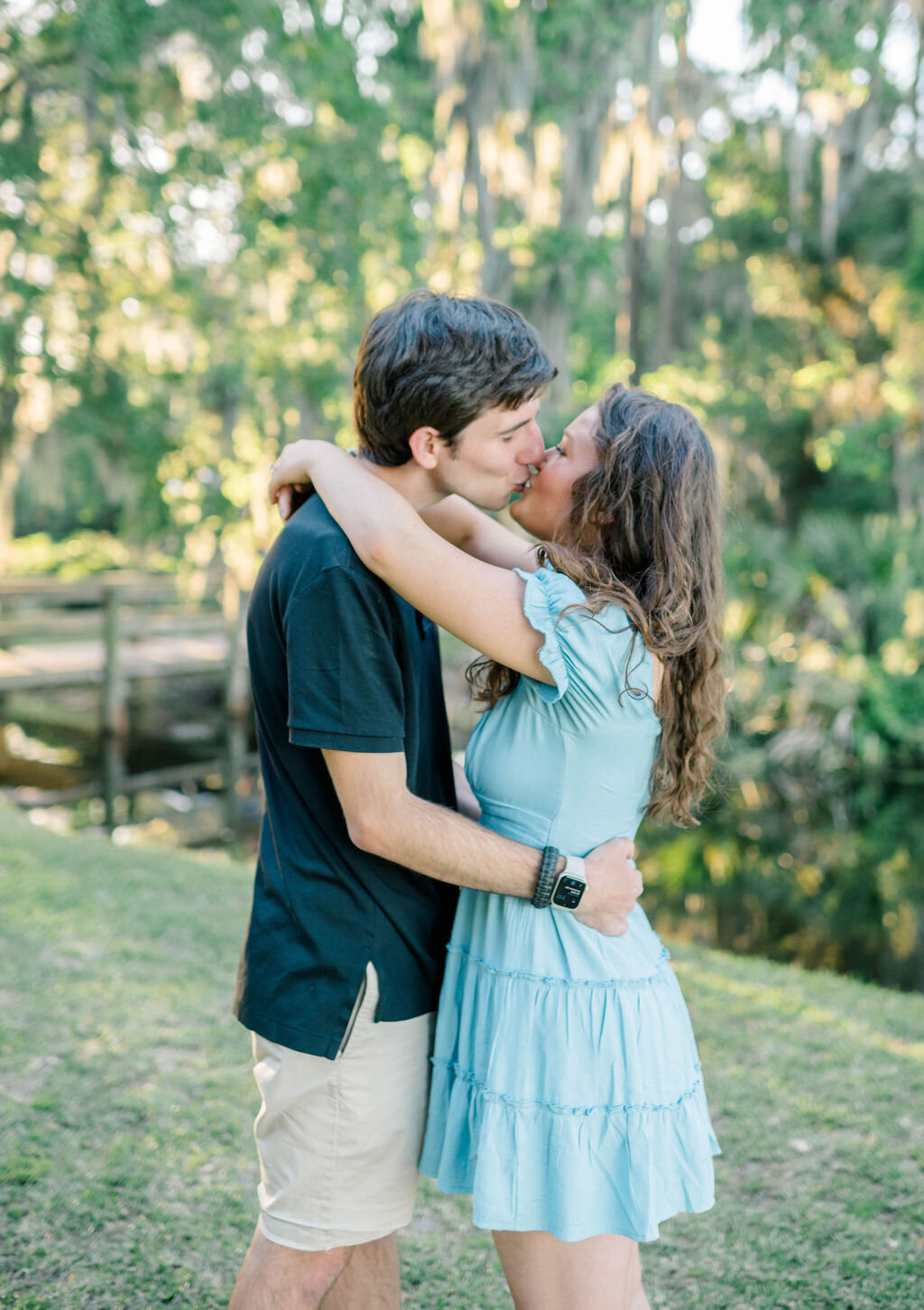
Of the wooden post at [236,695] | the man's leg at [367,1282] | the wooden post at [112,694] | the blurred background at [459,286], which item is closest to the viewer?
the man's leg at [367,1282]

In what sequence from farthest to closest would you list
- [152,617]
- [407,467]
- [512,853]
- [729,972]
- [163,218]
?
1. [152,617]
2. [163,218]
3. [729,972]
4. [407,467]
5. [512,853]

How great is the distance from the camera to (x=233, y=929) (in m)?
5.31

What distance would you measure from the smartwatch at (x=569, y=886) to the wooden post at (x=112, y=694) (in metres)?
11.8

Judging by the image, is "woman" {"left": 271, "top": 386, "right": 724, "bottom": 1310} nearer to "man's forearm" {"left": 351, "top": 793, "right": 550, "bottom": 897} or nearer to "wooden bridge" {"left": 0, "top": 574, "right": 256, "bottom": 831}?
"man's forearm" {"left": 351, "top": 793, "right": 550, "bottom": 897}

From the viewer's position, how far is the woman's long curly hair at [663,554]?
1.92 m

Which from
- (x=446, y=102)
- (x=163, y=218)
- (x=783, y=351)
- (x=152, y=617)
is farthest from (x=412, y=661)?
(x=783, y=351)

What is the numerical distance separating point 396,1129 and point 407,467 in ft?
3.89

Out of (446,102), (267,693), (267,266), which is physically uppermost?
(446,102)

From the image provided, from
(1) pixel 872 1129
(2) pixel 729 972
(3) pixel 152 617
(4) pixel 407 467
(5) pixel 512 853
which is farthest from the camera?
(3) pixel 152 617

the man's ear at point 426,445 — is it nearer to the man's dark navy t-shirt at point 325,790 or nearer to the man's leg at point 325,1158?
the man's dark navy t-shirt at point 325,790

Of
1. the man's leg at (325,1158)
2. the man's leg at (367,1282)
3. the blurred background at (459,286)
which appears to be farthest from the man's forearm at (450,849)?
the blurred background at (459,286)

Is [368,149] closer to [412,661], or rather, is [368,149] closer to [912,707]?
[912,707]

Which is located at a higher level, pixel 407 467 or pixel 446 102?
pixel 446 102

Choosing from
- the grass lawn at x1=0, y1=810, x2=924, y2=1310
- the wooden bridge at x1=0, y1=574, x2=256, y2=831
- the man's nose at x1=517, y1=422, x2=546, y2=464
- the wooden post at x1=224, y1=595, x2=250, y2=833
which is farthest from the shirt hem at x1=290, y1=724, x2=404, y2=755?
the wooden post at x1=224, y1=595, x2=250, y2=833
